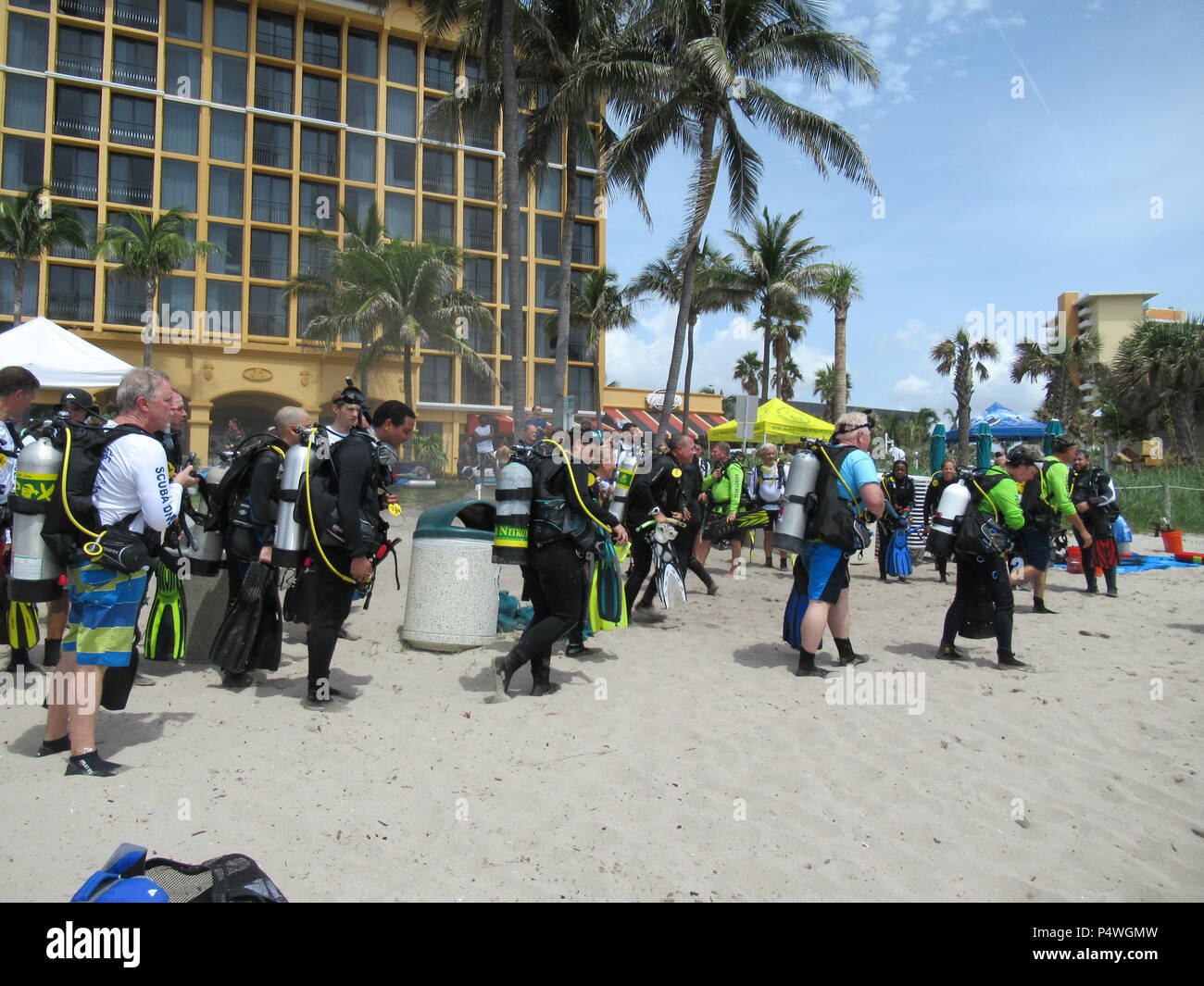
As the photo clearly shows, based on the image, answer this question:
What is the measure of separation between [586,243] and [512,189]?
1230 inches

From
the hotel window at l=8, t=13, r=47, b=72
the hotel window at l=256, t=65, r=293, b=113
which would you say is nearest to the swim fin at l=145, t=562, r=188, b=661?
the hotel window at l=256, t=65, r=293, b=113

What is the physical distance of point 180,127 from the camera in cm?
3678

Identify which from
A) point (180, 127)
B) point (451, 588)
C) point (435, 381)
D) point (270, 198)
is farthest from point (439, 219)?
point (451, 588)

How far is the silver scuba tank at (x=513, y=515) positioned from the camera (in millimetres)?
4953

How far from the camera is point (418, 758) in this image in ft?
13.4

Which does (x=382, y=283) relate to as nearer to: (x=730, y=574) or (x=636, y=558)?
(x=730, y=574)

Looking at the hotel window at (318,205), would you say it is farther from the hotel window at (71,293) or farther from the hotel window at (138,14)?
the hotel window at (71,293)

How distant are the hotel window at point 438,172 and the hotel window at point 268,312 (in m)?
9.47

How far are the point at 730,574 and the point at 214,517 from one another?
7144 mm

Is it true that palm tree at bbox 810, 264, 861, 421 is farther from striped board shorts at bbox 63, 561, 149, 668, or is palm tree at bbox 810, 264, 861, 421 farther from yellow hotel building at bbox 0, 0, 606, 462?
striped board shorts at bbox 63, 561, 149, 668

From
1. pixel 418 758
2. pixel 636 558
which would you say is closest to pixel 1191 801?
pixel 418 758

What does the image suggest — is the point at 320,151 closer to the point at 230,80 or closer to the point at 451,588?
the point at 230,80

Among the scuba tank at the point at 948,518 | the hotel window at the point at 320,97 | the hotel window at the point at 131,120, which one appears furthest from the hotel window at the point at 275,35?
the scuba tank at the point at 948,518

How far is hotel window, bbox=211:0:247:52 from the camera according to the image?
37281 millimetres
